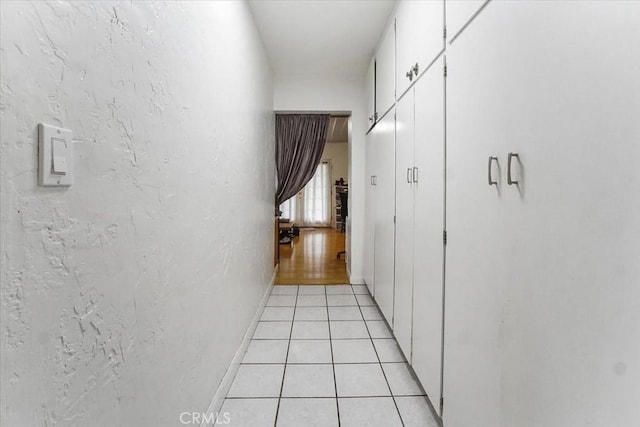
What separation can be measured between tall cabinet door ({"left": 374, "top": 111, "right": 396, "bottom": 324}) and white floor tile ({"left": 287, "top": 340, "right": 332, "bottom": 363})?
1.94 ft

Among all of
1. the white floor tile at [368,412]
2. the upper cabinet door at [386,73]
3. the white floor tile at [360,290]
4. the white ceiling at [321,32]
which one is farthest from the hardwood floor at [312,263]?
the white ceiling at [321,32]

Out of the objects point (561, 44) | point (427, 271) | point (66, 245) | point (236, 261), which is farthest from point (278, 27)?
point (66, 245)

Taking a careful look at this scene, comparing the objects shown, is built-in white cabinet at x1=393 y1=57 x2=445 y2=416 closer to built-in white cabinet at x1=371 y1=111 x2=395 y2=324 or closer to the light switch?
built-in white cabinet at x1=371 y1=111 x2=395 y2=324

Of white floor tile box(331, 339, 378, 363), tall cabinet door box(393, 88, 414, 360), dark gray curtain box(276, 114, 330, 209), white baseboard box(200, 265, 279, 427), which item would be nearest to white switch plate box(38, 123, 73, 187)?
white baseboard box(200, 265, 279, 427)

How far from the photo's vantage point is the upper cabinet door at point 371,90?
345 centimetres

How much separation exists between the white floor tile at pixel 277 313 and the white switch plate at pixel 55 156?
2621mm

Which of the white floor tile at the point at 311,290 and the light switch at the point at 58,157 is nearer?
the light switch at the point at 58,157

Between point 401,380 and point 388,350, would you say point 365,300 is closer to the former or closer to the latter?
point 388,350

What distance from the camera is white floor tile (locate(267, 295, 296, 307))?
3489mm

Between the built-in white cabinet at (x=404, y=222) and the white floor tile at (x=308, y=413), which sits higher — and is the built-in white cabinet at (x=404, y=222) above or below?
above

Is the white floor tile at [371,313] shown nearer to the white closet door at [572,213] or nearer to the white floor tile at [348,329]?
the white floor tile at [348,329]

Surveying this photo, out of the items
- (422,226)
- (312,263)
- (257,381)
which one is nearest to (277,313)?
(257,381)

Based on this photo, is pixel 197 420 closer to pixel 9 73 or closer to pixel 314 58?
pixel 9 73

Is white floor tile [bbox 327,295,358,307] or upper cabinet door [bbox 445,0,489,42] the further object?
white floor tile [bbox 327,295,358,307]
